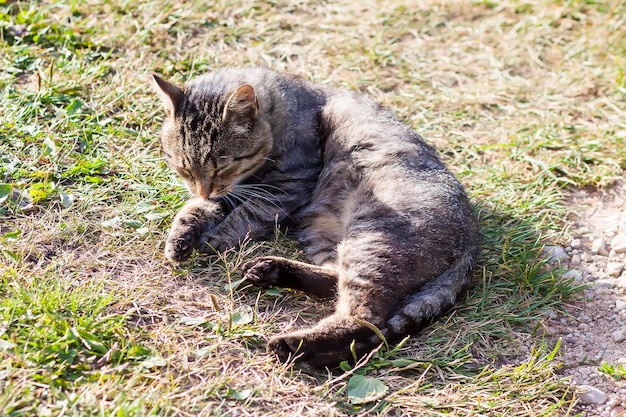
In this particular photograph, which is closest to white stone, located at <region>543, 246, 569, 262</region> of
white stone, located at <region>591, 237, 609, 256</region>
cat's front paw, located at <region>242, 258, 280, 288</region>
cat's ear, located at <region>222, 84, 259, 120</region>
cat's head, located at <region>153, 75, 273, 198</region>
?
white stone, located at <region>591, 237, 609, 256</region>

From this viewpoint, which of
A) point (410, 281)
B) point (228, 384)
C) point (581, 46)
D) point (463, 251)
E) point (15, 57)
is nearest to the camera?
point (228, 384)

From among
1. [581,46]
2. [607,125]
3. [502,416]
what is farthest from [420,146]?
[581,46]

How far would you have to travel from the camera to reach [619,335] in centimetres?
349

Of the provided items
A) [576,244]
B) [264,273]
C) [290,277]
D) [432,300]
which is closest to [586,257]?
[576,244]

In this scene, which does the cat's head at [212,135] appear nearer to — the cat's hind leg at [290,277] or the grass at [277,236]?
the grass at [277,236]

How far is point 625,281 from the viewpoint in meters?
3.82

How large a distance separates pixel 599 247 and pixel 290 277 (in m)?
1.92

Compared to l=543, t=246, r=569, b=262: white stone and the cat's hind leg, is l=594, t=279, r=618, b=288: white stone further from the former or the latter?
the cat's hind leg

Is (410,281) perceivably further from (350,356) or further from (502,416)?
(502,416)

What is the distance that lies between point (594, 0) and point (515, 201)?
2894 mm

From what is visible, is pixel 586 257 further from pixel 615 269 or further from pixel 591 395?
pixel 591 395

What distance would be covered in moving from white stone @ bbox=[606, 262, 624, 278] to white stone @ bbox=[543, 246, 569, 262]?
9.2 inches

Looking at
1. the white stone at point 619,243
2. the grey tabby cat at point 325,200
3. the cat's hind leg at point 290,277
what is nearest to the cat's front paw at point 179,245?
the grey tabby cat at point 325,200

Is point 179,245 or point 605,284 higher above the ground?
point 179,245
